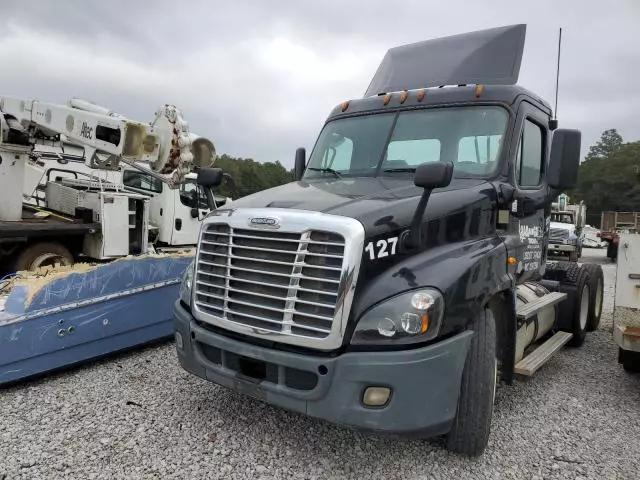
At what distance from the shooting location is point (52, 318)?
4145mm

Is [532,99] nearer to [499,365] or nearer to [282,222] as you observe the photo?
[499,365]

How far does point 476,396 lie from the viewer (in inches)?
119

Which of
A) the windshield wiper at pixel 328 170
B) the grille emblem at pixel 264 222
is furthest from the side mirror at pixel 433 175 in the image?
the windshield wiper at pixel 328 170

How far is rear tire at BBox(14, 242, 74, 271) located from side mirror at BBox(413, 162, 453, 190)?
5.80 meters

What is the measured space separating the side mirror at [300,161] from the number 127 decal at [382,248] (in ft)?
7.36

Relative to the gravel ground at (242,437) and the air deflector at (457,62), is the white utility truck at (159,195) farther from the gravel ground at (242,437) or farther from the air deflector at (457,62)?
the gravel ground at (242,437)

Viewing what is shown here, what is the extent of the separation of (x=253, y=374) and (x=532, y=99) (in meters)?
3.29

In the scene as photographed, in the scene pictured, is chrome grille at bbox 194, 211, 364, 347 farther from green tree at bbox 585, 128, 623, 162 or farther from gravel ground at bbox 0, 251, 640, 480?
green tree at bbox 585, 128, 623, 162

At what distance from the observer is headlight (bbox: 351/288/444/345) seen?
8.87ft

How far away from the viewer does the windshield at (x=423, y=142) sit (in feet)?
12.7

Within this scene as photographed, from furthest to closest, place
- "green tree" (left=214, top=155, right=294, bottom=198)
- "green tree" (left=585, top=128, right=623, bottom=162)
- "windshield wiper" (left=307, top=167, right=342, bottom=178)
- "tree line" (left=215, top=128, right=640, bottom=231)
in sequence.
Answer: "green tree" (left=585, top=128, right=623, bottom=162) < "tree line" (left=215, top=128, right=640, bottom=231) < "green tree" (left=214, top=155, right=294, bottom=198) < "windshield wiper" (left=307, top=167, right=342, bottom=178)

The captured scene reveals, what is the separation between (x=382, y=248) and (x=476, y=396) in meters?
1.09

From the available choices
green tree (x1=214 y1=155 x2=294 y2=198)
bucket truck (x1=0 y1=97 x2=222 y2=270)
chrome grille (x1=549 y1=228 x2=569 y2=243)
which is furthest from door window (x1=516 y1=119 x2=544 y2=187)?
green tree (x1=214 y1=155 x2=294 y2=198)

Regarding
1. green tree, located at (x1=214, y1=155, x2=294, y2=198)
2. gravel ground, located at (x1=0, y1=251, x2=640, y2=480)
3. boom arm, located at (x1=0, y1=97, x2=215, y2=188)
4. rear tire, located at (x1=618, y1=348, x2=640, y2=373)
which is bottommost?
gravel ground, located at (x1=0, y1=251, x2=640, y2=480)
